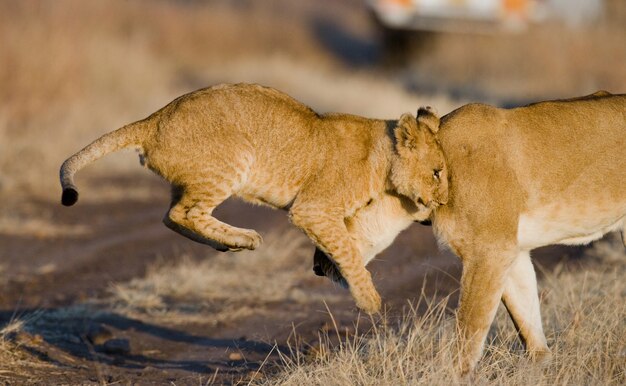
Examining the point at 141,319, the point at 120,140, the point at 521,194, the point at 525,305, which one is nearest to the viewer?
the point at 521,194

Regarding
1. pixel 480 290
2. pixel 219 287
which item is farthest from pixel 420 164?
pixel 219 287

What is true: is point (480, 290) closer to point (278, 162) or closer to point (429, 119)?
point (429, 119)

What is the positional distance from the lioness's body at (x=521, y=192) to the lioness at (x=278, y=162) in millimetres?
220

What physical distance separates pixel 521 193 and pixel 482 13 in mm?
16729

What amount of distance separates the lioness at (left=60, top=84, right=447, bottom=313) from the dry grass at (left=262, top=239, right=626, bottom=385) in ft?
1.16

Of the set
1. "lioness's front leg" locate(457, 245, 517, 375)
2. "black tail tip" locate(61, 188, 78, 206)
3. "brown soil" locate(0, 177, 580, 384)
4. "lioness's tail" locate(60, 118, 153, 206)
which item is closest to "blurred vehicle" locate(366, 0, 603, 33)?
"brown soil" locate(0, 177, 580, 384)

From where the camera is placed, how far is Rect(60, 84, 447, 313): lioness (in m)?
5.18

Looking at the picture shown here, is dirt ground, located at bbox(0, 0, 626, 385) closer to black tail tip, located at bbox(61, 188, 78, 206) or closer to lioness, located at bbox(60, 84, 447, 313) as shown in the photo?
lioness, located at bbox(60, 84, 447, 313)

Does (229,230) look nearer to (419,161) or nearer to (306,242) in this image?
(419,161)

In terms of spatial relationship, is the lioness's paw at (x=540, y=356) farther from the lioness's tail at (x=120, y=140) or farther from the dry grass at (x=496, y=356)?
the lioness's tail at (x=120, y=140)

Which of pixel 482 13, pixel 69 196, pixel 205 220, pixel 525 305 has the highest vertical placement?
pixel 482 13

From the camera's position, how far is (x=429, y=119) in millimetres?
5152

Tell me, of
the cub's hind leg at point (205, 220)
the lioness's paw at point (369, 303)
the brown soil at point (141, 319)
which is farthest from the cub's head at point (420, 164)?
the cub's hind leg at point (205, 220)

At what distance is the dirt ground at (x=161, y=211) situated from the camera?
19.6ft
